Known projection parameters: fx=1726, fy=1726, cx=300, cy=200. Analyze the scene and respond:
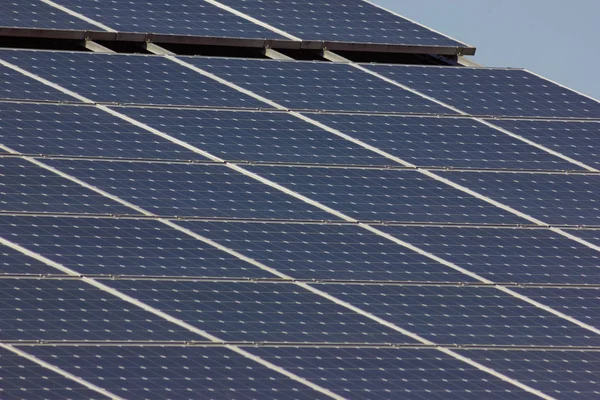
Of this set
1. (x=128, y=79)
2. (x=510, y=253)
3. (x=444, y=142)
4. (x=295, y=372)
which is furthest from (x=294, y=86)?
(x=295, y=372)

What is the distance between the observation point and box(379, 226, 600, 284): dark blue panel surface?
45.1m

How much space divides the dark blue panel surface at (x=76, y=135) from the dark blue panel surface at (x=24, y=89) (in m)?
0.37

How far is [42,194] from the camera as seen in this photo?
43969 millimetres

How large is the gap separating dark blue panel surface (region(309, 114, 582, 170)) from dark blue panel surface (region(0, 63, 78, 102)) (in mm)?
7246

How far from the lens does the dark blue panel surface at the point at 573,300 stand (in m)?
44.3

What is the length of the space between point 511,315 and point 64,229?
37.6 ft

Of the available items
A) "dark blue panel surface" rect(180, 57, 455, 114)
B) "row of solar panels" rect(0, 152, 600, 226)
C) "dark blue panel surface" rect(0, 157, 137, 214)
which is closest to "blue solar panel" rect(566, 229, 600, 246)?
"row of solar panels" rect(0, 152, 600, 226)

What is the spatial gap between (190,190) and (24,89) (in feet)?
18.7

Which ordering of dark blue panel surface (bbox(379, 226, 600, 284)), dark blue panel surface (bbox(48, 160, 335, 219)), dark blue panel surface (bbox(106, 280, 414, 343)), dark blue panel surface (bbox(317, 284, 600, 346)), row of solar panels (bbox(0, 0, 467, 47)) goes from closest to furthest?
dark blue panel surface (bbox(106, 280, 414, 343)) → dark blue panel surface (bbox(317, 284, 600, 346)) → dark blue panel surface (bbox(48, 160, 335, 219)) → dark blue panel surface (bbox(379, 226, 600, 284)) → row of solar panels (bbox(0, 0, 467, 47))

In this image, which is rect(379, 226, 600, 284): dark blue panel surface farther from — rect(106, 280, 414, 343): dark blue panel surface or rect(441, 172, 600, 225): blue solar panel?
rect(106, 280, 414, 343): dark blue panel surface

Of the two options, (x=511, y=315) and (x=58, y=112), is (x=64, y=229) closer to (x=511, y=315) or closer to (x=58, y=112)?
(x=58, y=112)

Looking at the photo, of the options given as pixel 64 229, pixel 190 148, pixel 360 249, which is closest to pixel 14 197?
pixel 64 229

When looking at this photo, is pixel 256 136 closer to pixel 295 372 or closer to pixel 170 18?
pixel 170 18

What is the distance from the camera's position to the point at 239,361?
40312mm
